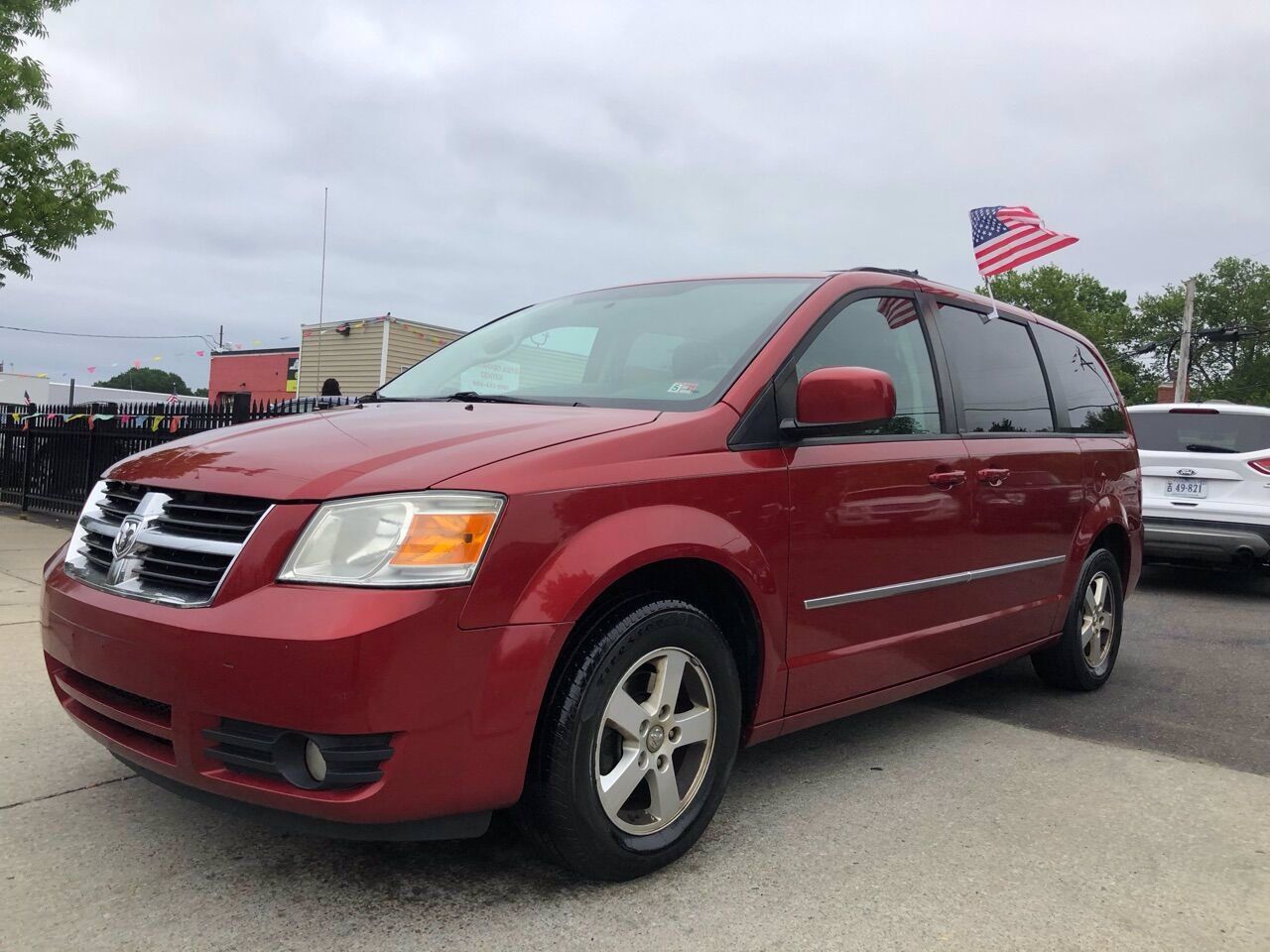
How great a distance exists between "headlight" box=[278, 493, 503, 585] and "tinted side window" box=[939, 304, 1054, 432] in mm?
2348

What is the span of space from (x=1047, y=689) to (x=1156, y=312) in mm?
73104

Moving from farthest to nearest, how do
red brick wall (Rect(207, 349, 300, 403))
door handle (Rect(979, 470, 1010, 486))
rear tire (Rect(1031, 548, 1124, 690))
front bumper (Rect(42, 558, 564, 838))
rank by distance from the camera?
red brick wall (Rect(207, 349, 300, 403)), rear tire (Rect(1031, 548, 1124, 690)), door handle (Rect(979, 470, 1010, 486)), front bumper (Rect(42, 558, 564, 838))

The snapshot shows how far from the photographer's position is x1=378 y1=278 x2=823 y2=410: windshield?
10.4ft

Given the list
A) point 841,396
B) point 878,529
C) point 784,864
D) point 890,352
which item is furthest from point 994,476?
point 784,864

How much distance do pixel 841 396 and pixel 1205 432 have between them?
678cm

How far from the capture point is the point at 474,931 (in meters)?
2.36

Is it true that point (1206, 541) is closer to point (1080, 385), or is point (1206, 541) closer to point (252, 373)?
point (1080, 385)

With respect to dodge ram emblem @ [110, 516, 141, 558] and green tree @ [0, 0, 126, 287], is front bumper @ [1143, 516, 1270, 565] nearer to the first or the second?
dodge ram emblem @ [110, 516, 141, 558]

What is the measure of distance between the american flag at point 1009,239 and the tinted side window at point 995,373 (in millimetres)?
2633

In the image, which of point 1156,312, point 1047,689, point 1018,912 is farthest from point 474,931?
point 1156,312

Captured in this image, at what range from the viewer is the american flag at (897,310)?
12.1ft

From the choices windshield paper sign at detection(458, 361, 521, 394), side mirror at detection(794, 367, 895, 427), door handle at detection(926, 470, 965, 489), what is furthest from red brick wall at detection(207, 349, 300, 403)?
side mirror at detection(794, 367, 895, 427)

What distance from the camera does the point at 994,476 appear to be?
3910mm

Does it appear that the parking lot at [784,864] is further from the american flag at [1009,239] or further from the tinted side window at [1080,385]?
the american flag at [1009,239]
